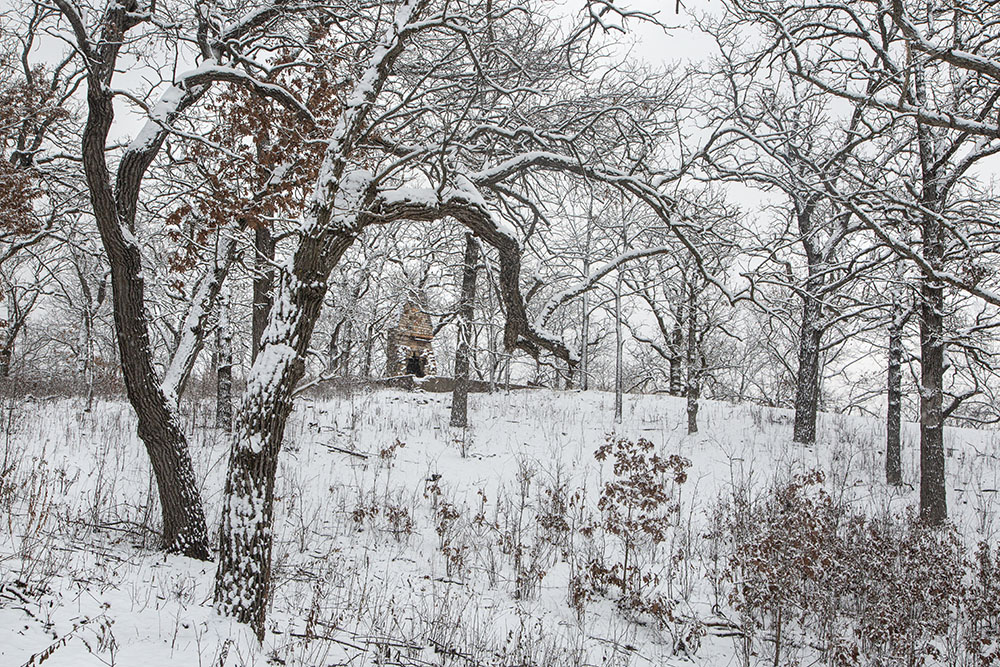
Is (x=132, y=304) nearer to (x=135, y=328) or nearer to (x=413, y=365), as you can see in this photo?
(x=135, y=328)

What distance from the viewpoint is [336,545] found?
6145mm

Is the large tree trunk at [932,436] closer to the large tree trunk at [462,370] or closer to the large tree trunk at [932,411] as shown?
the large tree trunk at [932,411]

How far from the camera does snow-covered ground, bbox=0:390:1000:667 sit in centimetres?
372

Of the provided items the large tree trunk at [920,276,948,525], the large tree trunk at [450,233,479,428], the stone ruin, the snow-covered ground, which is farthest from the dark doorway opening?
the large tree trunk at [920,276,948,525]

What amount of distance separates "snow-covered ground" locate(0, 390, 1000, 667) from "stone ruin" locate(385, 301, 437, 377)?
25.8 feet

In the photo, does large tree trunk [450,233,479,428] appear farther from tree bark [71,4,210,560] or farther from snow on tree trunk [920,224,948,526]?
snow on tree trunk [920,224,948,526]

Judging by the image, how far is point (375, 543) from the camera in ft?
20.5

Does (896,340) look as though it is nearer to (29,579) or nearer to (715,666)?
(715,666)

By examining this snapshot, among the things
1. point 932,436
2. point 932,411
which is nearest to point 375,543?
point 932,411

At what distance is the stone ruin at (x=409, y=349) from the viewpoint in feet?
67.2

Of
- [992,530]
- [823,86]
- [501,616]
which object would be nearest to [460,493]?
[501,616]

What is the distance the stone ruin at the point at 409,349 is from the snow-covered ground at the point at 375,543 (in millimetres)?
7860

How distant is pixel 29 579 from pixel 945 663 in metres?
6.79

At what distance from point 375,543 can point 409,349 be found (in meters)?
15.0
